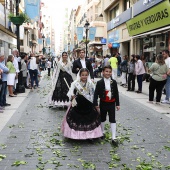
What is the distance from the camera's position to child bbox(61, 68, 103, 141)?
563cm

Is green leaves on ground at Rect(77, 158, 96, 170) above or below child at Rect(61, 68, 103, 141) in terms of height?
below

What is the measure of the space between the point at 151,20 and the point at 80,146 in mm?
14450

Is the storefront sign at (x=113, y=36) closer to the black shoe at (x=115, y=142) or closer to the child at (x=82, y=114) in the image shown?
the child at (x=82, y=114)

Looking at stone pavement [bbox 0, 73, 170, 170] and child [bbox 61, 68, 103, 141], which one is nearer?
stone pavement [bbox 0, 73, 170, 170]

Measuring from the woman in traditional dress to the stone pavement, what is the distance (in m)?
0.97

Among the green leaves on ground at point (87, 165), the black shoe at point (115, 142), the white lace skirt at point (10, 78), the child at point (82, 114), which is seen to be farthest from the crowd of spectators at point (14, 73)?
the green leaves on ground at point (87, 165)

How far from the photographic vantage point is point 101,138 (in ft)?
19.2

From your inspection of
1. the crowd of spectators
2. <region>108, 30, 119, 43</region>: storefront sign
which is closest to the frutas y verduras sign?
<region>108, 30, 119, 43</region>: storefront sign

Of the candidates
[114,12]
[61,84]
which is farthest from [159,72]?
[114,12]

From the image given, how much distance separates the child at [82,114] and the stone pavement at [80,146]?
0.65ft

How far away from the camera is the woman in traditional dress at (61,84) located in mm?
9086

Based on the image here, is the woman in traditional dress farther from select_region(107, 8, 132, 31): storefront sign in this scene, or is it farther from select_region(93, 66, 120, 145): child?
select_region(107, 8, 132, 31): storefront sign

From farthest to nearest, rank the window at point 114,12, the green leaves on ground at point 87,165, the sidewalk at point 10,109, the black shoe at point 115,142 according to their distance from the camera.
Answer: the window at point 114,12
the sidewalk at point 10,109
the black shoe at point 115,142
the green leaves on ground at point 87,165

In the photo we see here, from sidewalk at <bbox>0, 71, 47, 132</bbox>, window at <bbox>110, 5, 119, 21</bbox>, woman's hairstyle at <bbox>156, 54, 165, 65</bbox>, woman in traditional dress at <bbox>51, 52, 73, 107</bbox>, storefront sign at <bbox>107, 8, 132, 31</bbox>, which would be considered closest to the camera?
sidewalk at <bbox>0, 71, 47, 132</bbox>
